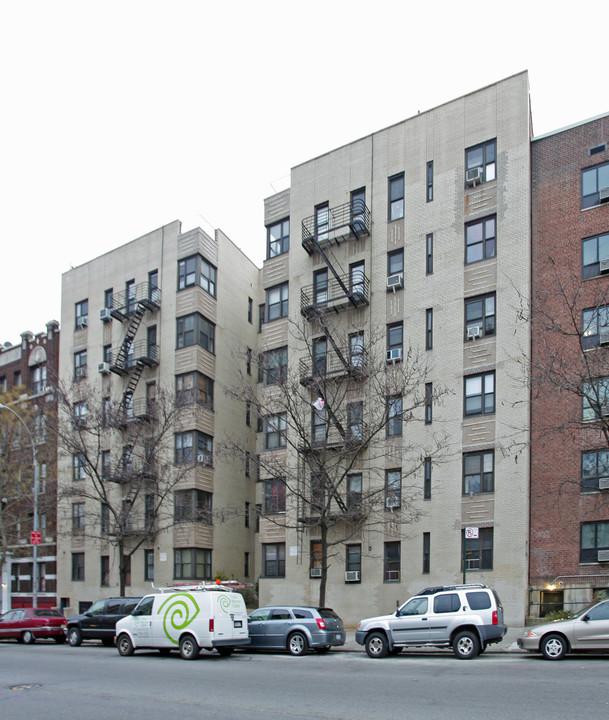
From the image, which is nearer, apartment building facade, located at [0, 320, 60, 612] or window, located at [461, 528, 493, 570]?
window, located at [461, 528, 493, 570]

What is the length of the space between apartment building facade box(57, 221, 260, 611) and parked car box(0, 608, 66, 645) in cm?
605

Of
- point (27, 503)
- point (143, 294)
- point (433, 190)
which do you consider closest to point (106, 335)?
point (143, 294)

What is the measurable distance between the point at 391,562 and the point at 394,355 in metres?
8.49

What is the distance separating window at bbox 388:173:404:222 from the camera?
114 ft

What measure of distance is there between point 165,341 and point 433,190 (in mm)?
16806

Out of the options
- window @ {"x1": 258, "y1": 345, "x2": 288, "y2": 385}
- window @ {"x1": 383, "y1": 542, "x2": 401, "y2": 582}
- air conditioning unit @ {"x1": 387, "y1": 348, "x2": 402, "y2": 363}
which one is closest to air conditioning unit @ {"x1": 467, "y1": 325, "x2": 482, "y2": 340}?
air conditioning unit @ {"x1": 387, "y1": 348, "x2": 402, "y2": 363}

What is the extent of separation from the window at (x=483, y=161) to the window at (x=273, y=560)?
18.2 meters

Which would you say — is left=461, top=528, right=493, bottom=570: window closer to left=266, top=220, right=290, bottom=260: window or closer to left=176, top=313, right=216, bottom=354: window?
left=266, top=220, right=290, bottom=260: window

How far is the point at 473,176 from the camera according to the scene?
105 ft

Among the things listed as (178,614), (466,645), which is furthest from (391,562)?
(178,614)

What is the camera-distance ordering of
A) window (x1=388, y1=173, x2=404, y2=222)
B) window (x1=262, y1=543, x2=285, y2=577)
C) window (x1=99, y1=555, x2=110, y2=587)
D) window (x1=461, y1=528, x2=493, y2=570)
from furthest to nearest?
window (x1=99, y1=555, x2=110, y2=587)
window (x1=262, y1=543, x2=285, y2=577)
window (x1=388, y1=173, x2=404, y2=222)
window (x1=461, y1=528, x2=493, y2=570)

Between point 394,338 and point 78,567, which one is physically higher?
point 394,338

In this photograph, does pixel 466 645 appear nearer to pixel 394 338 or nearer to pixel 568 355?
pixel 568 355

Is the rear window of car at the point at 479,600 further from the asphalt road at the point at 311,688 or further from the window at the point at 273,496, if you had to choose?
the window at the point at 273,496
